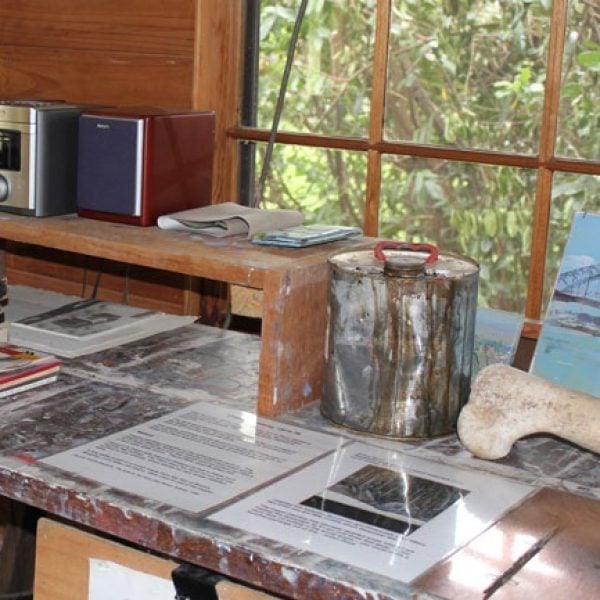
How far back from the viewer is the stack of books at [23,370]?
1599 mm

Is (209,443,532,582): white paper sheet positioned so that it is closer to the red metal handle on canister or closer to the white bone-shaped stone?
the white bone-shaped stone

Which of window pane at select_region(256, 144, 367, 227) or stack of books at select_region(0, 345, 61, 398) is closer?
stack of books at select_region(0, 345, 61, 398)

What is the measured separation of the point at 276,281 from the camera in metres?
1.50

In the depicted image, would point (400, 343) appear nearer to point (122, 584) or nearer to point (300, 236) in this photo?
point (300, 236)

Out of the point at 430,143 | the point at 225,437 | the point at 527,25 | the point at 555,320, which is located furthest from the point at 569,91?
the point at 225,437

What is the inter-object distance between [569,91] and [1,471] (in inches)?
42.8

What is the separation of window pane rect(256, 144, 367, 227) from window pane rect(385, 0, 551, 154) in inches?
4.3

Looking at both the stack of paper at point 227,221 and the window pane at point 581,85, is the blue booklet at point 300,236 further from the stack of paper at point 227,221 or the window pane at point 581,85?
the window pane at point 581,85

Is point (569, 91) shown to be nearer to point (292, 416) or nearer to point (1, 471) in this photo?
point (292, 416)

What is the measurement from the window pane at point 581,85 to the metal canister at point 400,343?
1.66 ft

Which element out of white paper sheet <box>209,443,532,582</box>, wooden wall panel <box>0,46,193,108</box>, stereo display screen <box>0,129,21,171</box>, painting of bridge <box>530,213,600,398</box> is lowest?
white paper sheet <box>209,443,532,582</box>

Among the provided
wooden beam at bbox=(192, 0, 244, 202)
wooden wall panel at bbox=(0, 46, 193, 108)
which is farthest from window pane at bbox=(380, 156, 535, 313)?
wooden wall panel at bbox=(0, 46, 193, 108)

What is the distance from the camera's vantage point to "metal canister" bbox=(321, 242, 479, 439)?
1447mm

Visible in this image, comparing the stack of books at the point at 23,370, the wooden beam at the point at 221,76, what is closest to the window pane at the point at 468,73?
the wooden beam at the point at 221,76
